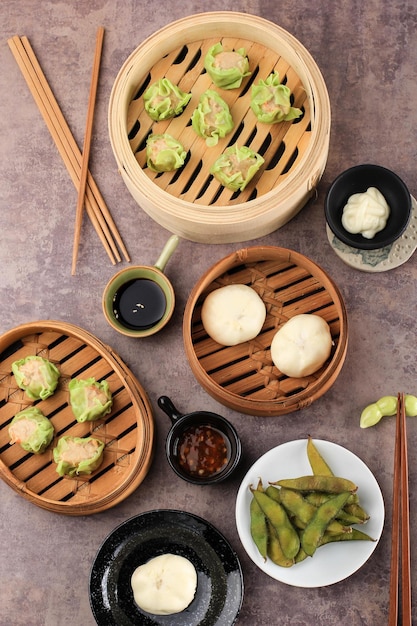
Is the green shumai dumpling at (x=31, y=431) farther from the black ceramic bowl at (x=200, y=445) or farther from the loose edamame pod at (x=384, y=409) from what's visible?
Result: the loose edamame pod at (x=384, y=409)

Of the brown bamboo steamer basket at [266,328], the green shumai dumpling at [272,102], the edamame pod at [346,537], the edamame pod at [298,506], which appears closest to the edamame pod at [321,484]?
the edamame pod at [298,506]

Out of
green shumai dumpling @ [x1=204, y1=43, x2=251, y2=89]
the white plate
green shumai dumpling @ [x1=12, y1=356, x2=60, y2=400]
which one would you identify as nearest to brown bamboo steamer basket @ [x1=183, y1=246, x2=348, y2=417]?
the white plate

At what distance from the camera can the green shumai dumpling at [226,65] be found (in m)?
2.86

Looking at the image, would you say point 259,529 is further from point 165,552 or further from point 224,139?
point 224,139

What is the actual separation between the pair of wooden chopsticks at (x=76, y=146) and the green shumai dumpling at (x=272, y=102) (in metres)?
0.69

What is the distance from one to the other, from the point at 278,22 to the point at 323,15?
18cm

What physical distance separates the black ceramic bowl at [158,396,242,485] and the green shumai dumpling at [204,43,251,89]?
3.86 feet

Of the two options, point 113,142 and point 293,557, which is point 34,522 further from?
point 113,142

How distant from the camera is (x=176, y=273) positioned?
306cm

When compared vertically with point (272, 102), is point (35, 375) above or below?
below

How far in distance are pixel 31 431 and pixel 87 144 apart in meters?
1.14

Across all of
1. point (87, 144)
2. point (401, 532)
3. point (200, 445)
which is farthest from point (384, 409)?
point (87, 144)

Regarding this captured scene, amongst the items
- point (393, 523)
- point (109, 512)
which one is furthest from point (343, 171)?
point (109, 512)

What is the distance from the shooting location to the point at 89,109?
313 cm
